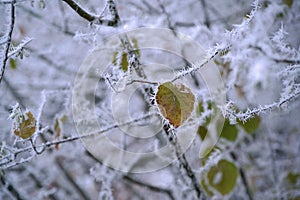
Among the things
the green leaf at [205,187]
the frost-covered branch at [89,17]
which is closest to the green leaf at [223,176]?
the green leaf at [205,187]

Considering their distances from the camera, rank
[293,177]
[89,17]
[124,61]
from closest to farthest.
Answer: [89,17] → [124,61] → [293,177]

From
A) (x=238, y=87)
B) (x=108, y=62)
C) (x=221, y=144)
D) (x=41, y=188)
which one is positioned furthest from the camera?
(x=41, y=188)

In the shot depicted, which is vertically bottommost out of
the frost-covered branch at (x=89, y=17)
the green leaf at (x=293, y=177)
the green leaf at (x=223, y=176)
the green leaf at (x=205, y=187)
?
the green leaf at (x=205, y=187)

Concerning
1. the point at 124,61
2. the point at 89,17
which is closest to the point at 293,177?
the point at 124,61

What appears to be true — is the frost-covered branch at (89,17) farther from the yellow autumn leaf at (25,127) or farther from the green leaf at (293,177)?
the green leaf at (293,177)

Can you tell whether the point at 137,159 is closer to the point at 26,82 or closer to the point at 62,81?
the point at 62,81

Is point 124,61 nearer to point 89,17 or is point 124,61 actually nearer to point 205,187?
point 89,17

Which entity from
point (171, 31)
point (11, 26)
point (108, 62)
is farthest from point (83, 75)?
point (11, 26)
